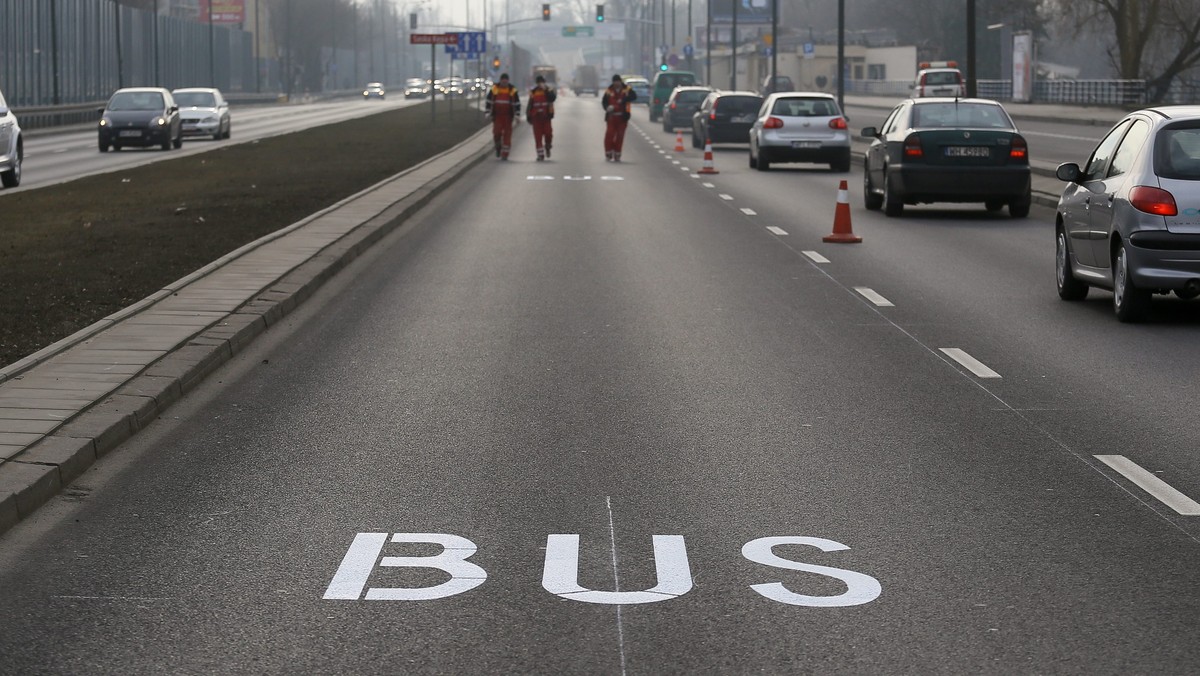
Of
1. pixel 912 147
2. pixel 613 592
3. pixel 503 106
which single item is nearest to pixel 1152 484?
pixel 613 592

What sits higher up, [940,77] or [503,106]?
[940,77]

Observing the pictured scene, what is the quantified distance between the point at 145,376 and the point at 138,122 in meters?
35.7

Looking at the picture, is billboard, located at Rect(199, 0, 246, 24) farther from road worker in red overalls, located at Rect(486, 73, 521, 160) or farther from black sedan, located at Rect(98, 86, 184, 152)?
road worker in red overalls, located at Rect(486, 73, 521, 160)

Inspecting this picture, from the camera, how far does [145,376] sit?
9383 mm

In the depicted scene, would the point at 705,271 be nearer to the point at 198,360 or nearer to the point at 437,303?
the point at 437,303

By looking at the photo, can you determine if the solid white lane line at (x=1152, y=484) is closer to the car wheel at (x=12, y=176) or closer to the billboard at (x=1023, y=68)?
the car wheel at (x=12, y=176)

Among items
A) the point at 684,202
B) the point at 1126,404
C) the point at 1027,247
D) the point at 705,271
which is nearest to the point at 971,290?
the point at 705,271

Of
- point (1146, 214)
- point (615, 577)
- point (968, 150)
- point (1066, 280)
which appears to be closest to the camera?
point (615, 577)

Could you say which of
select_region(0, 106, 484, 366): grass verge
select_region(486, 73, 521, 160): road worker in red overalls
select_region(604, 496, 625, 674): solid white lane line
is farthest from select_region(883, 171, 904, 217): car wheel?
select_region(604, 496, 625, 674): solid white lane line

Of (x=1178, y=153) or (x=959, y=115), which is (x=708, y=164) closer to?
(x=959, y=115)

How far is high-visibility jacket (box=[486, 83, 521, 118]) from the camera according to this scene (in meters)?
36.5

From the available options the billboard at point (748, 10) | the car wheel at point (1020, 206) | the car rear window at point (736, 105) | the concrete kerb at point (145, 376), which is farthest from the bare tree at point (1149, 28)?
the billboard at point (748, 10)

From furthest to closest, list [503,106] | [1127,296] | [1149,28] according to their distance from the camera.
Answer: [1149,28] < [503,106] < [1127,296]

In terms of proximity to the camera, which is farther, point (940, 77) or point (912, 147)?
point (940, 77)
